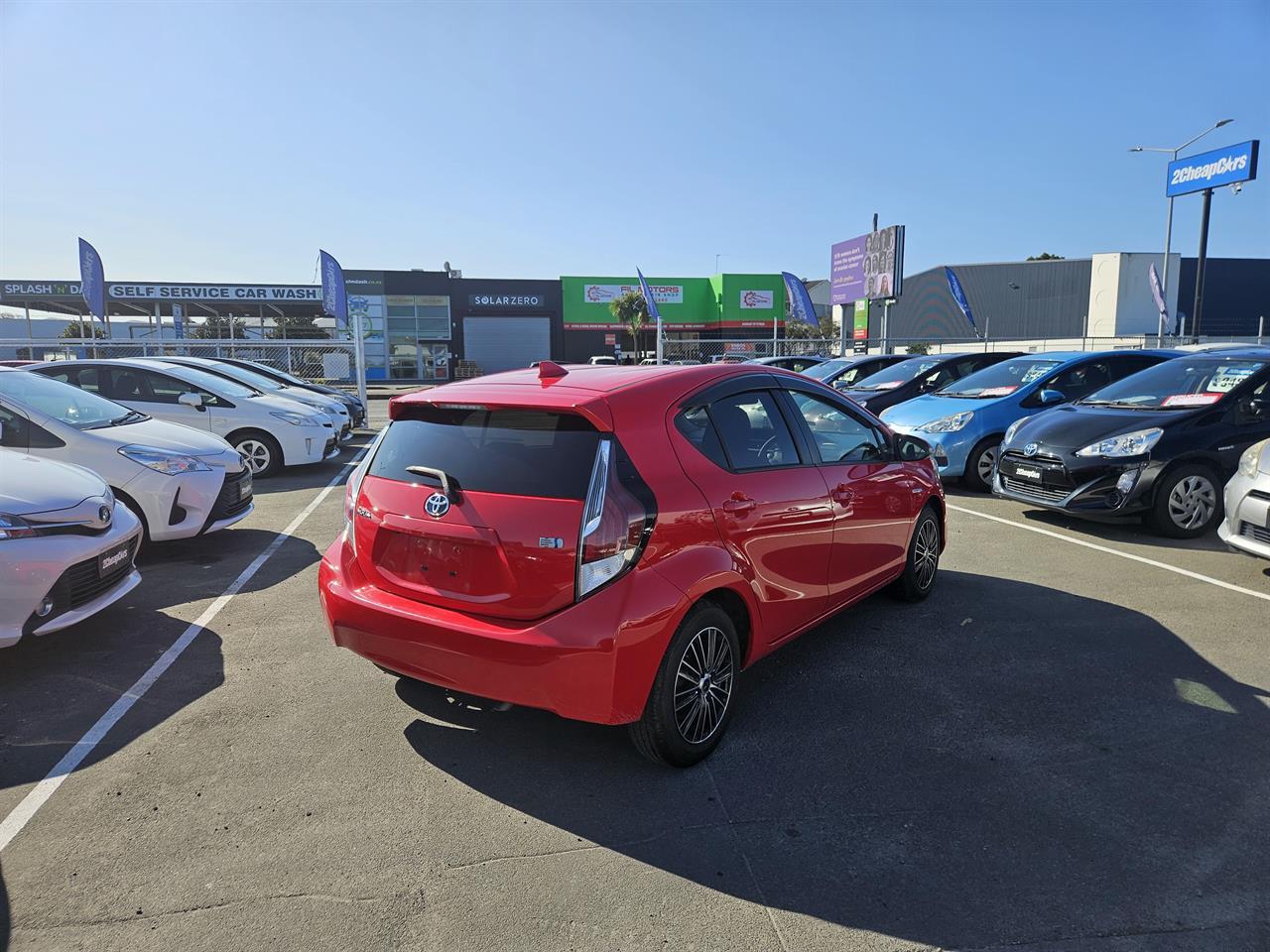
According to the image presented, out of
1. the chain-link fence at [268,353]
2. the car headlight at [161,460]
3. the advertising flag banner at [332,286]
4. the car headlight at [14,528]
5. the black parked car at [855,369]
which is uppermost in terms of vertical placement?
the advertising flag banner at [332,286]

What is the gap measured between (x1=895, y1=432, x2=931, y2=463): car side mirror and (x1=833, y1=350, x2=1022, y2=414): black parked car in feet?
23.6

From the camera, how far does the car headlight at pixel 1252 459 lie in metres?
5.65

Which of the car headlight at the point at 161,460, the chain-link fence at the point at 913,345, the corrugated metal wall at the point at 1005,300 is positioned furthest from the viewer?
the corrugated metal wall at the point at 1005,300

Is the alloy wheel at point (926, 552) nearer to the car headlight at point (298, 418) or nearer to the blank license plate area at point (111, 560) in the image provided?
the blank license plate area at point (111, 560)

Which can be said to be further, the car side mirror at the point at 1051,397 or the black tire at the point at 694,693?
the car side mirror at the point at 1051,397

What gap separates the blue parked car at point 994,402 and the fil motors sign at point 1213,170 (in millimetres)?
26341

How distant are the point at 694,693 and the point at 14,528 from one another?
359 cm

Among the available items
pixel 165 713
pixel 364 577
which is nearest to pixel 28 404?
pixel 165 713

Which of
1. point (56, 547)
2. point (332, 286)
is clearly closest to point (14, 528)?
point (56, 547)

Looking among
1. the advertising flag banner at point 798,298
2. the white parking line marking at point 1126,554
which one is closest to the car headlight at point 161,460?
the white parking line marking at point 1126,554

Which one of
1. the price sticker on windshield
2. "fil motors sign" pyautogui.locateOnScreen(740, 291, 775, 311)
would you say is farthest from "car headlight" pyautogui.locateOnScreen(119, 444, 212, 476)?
"fil motors sign" pyautogui.locateOnScreen(740, 291, 775, 311)

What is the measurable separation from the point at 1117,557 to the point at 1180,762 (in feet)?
12.1

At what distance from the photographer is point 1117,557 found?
6539 millimetres

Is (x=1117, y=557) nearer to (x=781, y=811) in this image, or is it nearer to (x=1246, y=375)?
(x=1246, y=375)
